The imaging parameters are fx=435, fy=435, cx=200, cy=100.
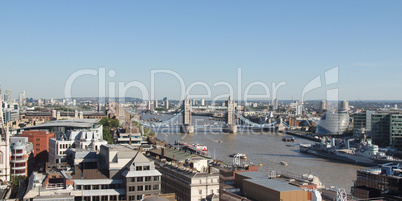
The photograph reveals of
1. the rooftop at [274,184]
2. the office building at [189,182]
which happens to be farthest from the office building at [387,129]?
the rooftop at [274,184]

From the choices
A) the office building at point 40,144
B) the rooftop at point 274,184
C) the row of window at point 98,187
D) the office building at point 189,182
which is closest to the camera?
the rooftop at point 274,184

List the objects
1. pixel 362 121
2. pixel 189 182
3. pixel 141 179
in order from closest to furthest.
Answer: pixel 141 179, pixel 189 182, pixel 362 121

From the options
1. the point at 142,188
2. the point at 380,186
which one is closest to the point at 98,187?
the point at 142,188

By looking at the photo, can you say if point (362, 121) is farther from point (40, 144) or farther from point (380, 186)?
point (40, 144)

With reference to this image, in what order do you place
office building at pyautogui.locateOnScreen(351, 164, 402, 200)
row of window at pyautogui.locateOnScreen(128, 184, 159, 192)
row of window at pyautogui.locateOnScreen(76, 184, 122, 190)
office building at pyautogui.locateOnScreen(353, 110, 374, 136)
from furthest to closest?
office building at pyautogui.locateOnScreen(353, 110, 374, 136) < office building at pyautogui.locateOnScreen(351, 164, 402, 200) < row of window at pyautogui.locateOnScreen(76, 184, 122, 190) < row of window at pyautogui.locateOnScreen(128, 184, 159, 192)

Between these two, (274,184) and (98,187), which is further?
(98,187)

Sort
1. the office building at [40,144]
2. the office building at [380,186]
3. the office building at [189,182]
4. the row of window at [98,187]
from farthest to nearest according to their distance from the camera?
the office building at [40,144] < the office building at [189,182] < the office building at [380,186] < the row of window at [98,187]

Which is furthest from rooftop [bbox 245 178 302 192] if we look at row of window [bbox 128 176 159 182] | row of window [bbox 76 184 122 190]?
row of window [bbox 76 184 122 190]

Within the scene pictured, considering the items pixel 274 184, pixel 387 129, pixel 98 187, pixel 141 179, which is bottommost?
pixel 387 129

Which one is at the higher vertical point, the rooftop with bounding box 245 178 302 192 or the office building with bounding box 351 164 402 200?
the rooftop with bounding box 245 178 302 192

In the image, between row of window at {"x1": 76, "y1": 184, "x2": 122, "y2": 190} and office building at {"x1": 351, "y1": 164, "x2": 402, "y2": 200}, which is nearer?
row of window at {"x1": 76, "y1": 184, "x2": 122, "y2": 190}

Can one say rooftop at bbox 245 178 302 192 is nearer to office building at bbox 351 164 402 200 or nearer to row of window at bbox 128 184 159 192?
row of window at bbox 128 184 159 192

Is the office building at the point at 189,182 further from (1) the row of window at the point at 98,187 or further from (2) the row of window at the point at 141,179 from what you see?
(1) the row of window at the point at 98,187
